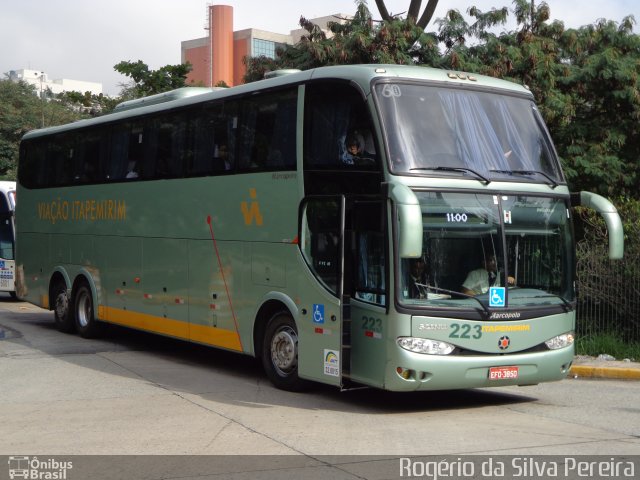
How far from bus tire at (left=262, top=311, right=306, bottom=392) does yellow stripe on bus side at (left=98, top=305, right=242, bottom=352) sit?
744mm

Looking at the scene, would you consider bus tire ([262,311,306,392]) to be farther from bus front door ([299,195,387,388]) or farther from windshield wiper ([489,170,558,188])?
windshield wiper ([489,170,558,188])

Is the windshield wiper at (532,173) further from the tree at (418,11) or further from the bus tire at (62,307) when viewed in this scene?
the tree at (418,11)

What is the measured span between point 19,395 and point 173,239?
3.86 meters

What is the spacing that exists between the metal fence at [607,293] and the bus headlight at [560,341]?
4.93 meters

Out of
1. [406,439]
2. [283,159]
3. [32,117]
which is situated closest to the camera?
[406,439]

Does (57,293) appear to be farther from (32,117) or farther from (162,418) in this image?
(32,117)

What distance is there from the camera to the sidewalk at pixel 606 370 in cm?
1396

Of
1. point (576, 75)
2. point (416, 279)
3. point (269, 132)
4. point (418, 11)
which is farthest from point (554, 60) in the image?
point (416, 279)

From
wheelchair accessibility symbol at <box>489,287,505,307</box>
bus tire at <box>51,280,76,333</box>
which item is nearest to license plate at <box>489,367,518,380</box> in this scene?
wheelchair accessibility symbol at <box>489,287,505,307</box>

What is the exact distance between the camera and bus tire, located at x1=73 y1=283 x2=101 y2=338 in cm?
1764

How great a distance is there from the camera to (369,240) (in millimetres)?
10547

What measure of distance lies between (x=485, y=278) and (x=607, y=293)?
626 centimetres
